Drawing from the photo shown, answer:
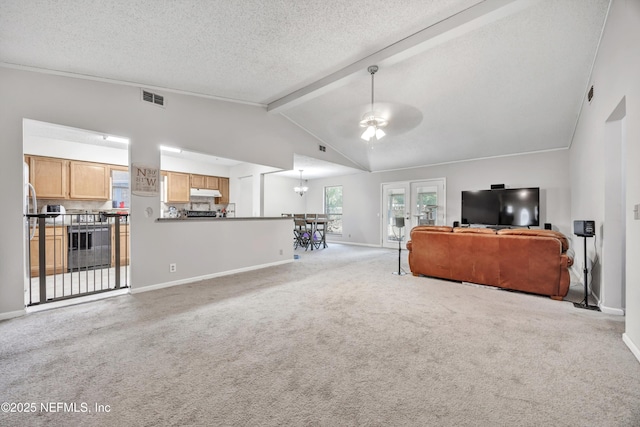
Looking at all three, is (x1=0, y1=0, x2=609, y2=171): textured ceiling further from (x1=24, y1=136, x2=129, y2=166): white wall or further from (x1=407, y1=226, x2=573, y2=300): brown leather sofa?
(x1=24, y1=136, x2=129, y2=166): white wall

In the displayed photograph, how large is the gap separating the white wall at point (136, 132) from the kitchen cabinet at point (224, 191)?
2.49 metres

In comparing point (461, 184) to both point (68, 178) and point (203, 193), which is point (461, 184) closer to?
point (203, 193)

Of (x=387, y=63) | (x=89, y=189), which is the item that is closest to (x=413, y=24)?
(x=387, y=63)

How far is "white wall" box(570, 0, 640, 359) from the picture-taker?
190cm

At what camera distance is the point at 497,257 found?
11.8 feet

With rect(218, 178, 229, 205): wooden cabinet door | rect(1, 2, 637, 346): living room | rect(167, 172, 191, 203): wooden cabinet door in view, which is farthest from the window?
rect(167, 172, 191, 203): wooden cabinet door

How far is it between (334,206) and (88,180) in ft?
22.1

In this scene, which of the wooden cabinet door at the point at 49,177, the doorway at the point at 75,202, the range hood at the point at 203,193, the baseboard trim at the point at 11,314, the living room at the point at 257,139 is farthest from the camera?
the range hood at the point at 203,193

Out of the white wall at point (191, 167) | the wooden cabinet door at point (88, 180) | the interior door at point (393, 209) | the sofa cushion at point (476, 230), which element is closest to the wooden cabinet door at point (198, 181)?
the white wall at point (191, 167)

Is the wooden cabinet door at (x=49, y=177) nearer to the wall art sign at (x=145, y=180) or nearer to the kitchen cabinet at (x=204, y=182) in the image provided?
the kitchen cabinet at (x=204, y=182)

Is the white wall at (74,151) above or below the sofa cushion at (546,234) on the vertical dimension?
above

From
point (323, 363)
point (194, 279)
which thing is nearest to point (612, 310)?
point (323, 363)

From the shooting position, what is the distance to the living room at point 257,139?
2082mm

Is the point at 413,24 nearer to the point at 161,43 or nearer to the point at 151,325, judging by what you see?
the point at 161,43
